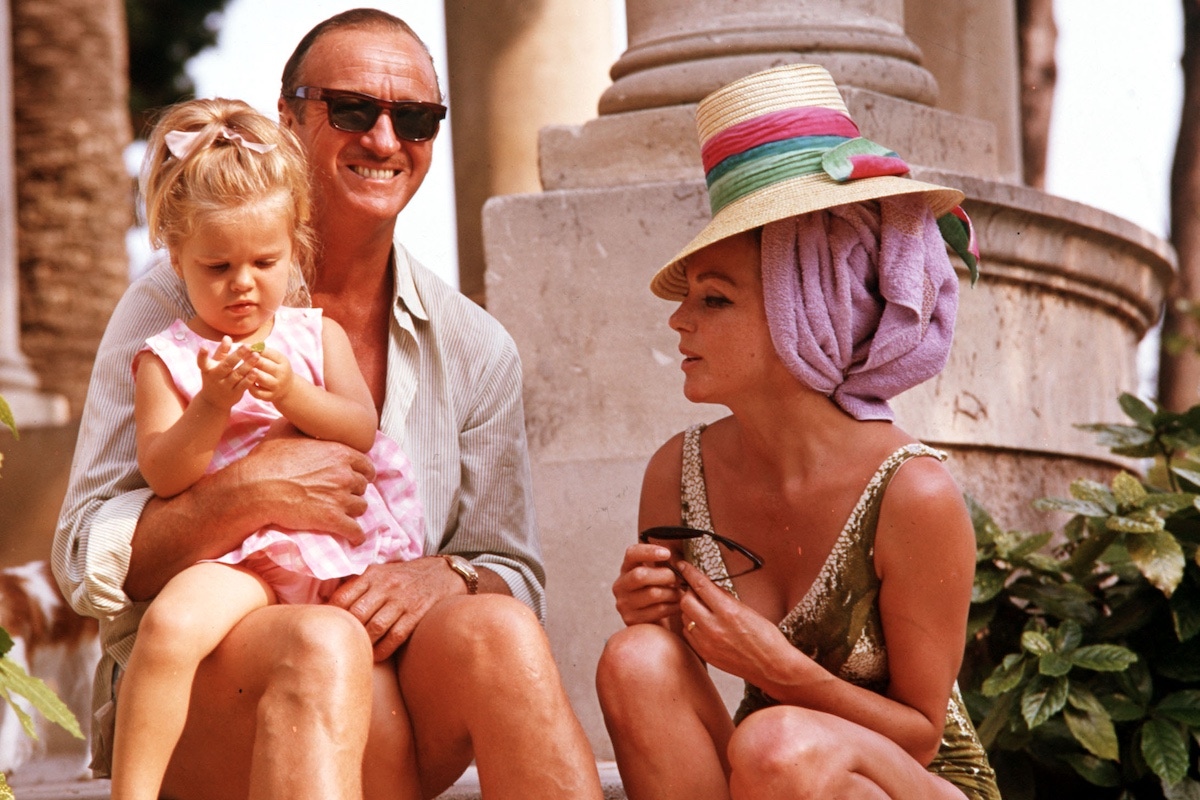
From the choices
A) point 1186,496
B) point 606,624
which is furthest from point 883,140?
point 606,624

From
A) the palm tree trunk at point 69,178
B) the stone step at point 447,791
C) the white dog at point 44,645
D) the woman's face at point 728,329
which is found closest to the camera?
the woman's face at point 728,329

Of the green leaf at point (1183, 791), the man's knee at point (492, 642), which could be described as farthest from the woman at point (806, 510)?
the green leaf at point (1183, 791)

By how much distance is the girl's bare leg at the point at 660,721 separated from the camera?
2.76 m

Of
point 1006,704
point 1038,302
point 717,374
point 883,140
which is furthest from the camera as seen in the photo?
point 1038,302

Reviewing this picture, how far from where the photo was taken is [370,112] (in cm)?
341

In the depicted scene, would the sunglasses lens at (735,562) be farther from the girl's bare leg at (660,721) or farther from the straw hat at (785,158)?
the straw hat at (785,158)

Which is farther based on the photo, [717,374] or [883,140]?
[883,140]

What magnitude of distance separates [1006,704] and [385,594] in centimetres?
178

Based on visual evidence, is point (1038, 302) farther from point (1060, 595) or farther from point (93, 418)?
point (93, 418)

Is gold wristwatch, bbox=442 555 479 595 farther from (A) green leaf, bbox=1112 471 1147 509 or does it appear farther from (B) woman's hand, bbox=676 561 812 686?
(A) green leaf, bbox=1112 471 1147 509

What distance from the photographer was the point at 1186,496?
411cm

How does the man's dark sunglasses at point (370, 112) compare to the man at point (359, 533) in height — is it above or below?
above

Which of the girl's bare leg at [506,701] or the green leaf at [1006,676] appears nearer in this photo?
the girl's bare leg at [506,701]

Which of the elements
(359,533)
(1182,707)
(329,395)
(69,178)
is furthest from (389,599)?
(69,178)
